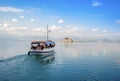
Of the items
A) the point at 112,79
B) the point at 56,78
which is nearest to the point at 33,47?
the point at 56,78

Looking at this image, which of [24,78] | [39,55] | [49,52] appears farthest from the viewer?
[49,52]

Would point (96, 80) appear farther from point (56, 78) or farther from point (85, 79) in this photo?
point (56, 78)

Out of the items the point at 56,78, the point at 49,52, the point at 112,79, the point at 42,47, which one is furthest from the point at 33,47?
the point at 112,79

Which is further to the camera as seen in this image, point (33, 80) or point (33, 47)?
point (33, 47)

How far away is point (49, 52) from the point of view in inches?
2621

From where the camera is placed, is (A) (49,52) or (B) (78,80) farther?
(A) (49,52)

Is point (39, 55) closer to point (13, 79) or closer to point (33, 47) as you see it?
point (33, 47)

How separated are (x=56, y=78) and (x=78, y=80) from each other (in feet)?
12.5

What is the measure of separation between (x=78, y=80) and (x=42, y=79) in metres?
5.71

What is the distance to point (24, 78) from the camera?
26.3 metres

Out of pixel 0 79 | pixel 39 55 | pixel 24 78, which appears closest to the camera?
pixel 0 79

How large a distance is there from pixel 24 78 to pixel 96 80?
11506 millimetres

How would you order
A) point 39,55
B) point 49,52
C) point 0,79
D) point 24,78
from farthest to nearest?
point 49,52
point 39,55
point 24,78
point 0,79

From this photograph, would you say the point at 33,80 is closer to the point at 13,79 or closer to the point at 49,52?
the point at 13,79
